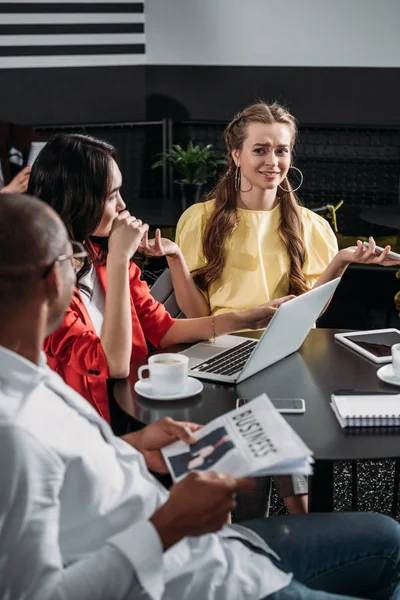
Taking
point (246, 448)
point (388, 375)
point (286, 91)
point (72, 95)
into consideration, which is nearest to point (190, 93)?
point (286, 91)

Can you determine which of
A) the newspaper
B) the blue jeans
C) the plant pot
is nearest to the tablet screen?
the blue jeans

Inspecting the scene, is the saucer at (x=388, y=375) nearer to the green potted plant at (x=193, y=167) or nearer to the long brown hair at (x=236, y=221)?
the long brown hair at (x=236, y=221)

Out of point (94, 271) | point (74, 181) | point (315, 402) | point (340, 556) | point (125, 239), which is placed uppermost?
point (74, 181)

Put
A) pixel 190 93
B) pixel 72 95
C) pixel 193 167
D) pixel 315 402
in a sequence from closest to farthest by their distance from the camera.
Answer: pixel 315 402
pixel 193 167
pixel 72 95
pixel 190 93

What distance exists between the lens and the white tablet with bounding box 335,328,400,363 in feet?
7.21

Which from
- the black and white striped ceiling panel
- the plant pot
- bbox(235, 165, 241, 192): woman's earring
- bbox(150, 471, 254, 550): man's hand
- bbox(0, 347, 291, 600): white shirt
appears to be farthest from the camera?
the black and white striped ceiling panel

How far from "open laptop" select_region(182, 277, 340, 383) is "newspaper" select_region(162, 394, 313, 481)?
1.23ft

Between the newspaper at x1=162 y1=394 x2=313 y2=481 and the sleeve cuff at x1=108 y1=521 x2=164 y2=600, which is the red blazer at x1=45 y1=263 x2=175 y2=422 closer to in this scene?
the newspaper at x1=162 y1=394 x2=313 y2=481

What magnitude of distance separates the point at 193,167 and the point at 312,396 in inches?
133

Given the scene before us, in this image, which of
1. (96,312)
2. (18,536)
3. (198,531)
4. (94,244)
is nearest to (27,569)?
(18,536)

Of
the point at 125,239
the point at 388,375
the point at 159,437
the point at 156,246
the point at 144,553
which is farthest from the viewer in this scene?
the point at 156,246

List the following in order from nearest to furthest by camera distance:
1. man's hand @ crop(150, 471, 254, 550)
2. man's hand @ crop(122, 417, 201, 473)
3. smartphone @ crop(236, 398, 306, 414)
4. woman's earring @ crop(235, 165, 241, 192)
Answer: man's hand @ crop(150, 471, 254, 550), man's hand @ crop(122, 417, 201, 473), smartphone @ crop(236, 398, 306, 414), woman's earring @ crop(235, 165, 241, 192)

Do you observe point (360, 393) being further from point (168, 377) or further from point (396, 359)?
point (168, 377)

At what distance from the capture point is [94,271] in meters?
2.34
